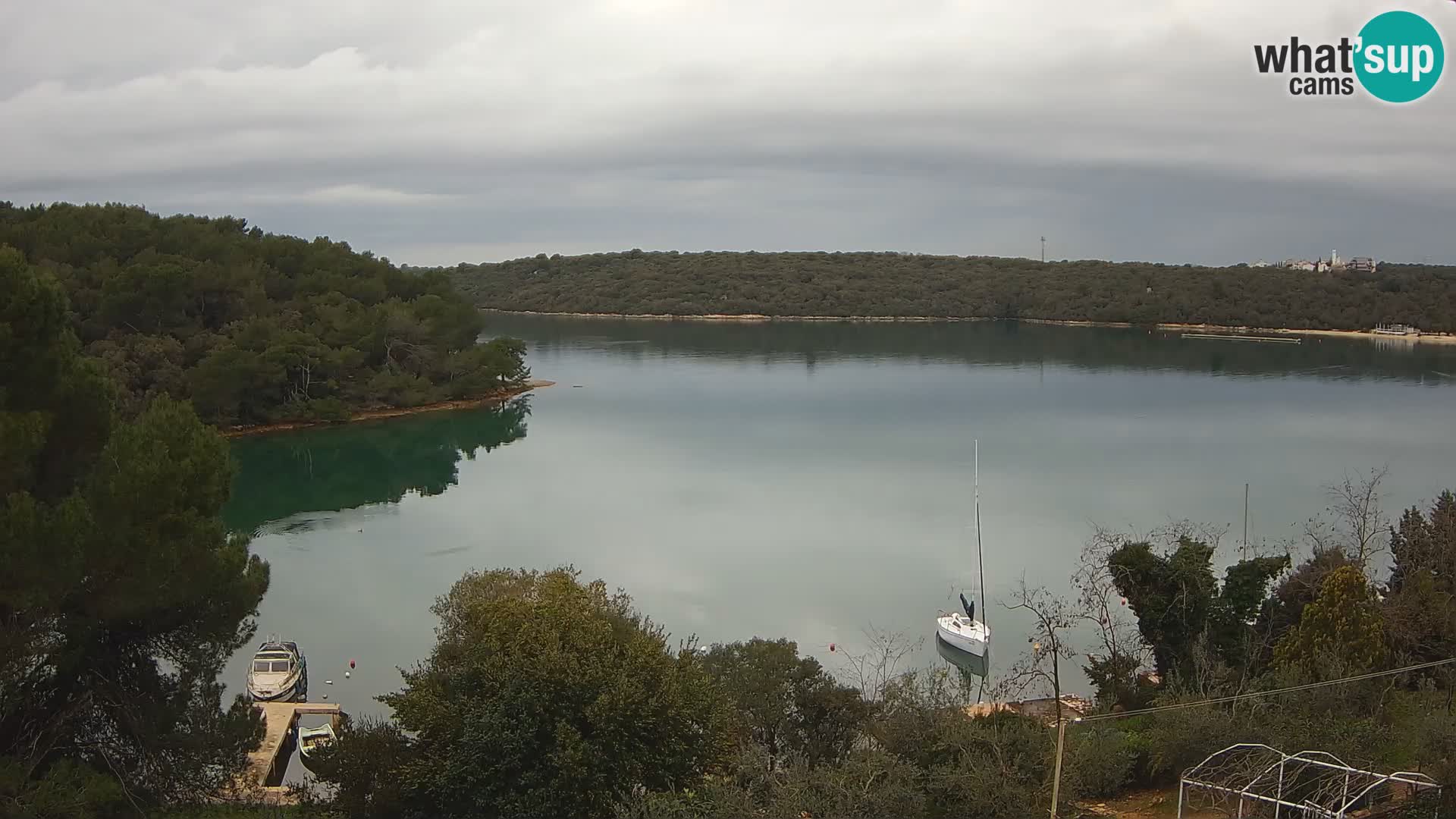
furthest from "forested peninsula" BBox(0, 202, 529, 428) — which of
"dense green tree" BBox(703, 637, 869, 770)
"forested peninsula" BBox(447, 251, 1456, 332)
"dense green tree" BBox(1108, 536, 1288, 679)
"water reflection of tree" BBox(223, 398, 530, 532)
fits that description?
"forested peninsula" BBox(447, 251, 1456, 332)

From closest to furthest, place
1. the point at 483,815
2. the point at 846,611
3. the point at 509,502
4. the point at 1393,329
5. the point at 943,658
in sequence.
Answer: the point at 483,815 → the point at 943,658 → the point at 846,611 → the point at 509,502 → the point at 1393,329

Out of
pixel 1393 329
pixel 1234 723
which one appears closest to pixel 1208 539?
pixel 1234 723

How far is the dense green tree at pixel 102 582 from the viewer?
8.10m

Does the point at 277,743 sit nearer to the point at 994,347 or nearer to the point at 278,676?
the point at 278,676

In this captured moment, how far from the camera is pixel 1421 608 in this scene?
12.9 meters

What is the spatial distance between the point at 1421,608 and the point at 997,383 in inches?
1563

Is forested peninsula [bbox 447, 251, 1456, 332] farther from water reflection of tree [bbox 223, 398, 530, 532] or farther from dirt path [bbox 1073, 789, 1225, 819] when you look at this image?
dirt path [bbox 1073, 789, 1225, 819]

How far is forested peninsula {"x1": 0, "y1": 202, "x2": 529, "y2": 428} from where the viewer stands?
118ft

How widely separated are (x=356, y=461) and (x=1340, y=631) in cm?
2668

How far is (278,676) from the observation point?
556 inches

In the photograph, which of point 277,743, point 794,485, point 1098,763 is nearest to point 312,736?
point 277,743

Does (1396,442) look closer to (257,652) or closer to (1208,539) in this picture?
(1208,539)

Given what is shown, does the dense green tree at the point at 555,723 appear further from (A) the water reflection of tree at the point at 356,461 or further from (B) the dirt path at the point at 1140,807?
(A) the water reflection of tree at the point at 356,461

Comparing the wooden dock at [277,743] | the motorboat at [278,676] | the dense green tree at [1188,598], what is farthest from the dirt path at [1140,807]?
the motorboat at [278,676]
